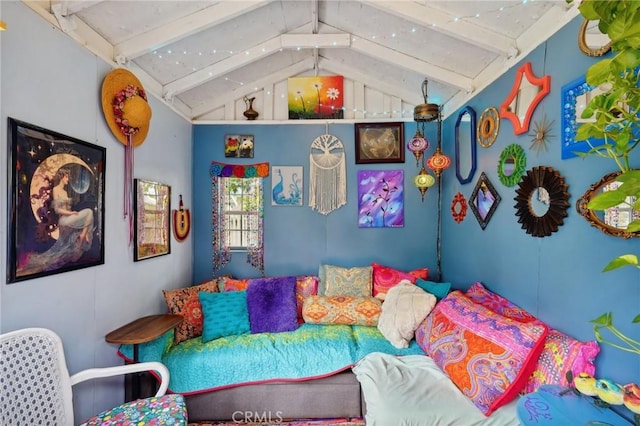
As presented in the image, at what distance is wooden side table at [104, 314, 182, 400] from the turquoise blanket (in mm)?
127

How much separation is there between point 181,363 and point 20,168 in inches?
58.1

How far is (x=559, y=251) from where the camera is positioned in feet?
5.09

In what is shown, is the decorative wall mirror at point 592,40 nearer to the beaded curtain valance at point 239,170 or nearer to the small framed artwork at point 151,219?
the beaded curtain valance at point 239,170

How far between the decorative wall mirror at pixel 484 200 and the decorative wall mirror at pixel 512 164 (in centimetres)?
14

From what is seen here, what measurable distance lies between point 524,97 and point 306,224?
2098 millimetres

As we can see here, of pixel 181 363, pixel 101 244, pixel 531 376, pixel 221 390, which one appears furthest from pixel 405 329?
pixel 101 244

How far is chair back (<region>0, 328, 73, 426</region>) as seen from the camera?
4.05 ft

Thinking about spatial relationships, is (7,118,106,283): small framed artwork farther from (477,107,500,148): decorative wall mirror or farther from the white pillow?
(477,107,500,148): decorative wall mirror

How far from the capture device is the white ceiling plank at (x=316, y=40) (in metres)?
2.45

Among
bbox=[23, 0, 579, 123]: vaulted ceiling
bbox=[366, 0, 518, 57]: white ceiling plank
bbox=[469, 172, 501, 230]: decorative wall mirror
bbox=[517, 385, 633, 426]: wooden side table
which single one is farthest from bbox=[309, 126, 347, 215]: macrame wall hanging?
bbox=[517, 385, 633, 426]: wooden side table

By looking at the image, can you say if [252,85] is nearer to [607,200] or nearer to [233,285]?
[233,285]

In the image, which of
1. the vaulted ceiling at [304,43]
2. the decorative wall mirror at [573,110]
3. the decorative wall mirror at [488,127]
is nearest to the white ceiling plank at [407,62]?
the vaulted ceiling at [304,43]

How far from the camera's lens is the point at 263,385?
2084mm

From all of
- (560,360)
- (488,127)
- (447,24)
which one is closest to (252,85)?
(447,24)
